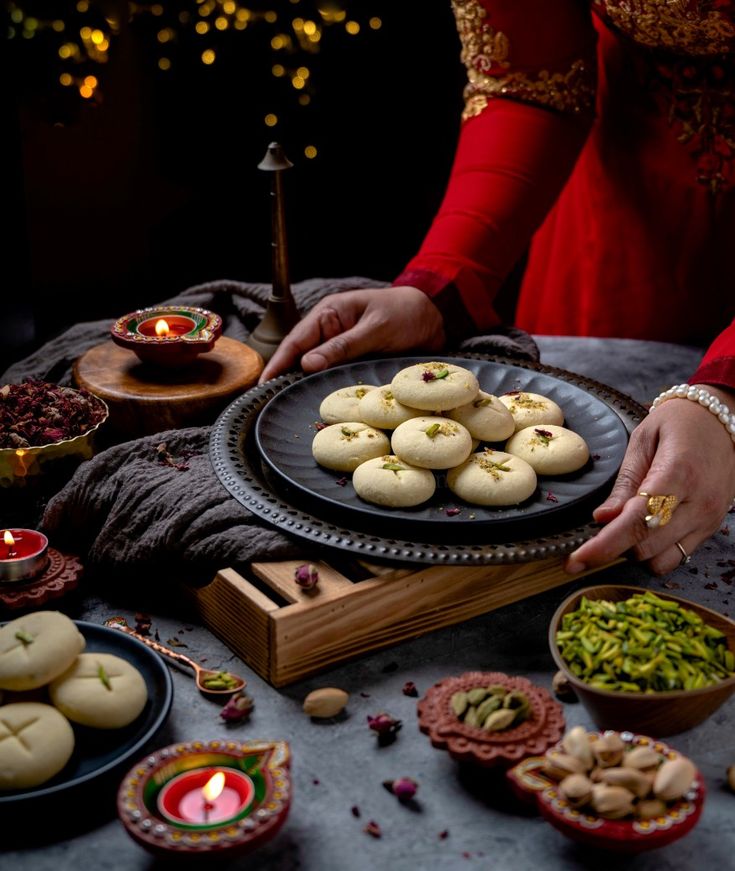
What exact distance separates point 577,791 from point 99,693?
49cm

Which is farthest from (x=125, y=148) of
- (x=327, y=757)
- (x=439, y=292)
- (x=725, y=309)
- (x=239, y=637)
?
(x=327, y=757)

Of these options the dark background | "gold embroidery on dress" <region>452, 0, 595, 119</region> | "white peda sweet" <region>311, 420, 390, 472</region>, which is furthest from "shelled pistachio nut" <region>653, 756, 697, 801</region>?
the dark background

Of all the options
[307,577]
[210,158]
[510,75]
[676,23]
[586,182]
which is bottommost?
[307,577]

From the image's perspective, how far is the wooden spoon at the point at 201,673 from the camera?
1228mm

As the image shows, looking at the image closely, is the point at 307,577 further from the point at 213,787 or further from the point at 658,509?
the point at 658,509

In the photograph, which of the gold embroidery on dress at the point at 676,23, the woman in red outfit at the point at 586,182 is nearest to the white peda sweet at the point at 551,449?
the woman in red outfit at the point at 586,182

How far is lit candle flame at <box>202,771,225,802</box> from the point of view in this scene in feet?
3.28

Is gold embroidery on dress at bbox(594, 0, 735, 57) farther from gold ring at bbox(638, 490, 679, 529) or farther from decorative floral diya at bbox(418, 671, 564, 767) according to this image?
decorative floral diya at bbox(418, 671, 564, 767)

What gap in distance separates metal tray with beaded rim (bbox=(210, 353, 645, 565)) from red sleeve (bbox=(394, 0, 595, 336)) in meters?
0.29

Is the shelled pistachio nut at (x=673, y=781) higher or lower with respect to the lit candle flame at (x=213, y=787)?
higher

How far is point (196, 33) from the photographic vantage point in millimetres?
3326

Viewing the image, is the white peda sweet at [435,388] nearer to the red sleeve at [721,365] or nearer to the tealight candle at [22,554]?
the red sleeve at [721,365]

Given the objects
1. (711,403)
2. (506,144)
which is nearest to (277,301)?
(506,144)

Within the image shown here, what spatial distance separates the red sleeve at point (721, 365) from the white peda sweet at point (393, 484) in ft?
1.39
